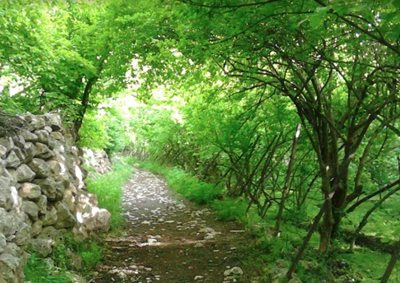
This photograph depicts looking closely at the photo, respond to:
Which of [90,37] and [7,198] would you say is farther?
[90,37]

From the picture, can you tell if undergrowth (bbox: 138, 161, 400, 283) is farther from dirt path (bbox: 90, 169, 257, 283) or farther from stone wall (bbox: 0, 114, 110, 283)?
stone wall (bbox: 0, 114, 110, 283)

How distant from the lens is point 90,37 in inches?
379

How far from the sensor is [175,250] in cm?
769

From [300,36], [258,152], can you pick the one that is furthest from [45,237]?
[258,152]

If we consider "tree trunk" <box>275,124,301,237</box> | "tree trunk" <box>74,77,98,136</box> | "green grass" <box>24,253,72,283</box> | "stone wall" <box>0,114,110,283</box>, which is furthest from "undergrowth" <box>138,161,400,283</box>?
"tree trunk" <box>74,77,98,136</box>

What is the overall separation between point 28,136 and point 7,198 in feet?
5.66

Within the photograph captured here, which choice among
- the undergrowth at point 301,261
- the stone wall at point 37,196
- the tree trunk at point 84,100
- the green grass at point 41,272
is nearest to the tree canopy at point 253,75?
the tree trunk at point 84,100

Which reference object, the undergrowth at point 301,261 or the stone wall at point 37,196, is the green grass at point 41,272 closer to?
the stone wall at point 37,196

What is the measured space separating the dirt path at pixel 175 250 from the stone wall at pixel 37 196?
2.92ft

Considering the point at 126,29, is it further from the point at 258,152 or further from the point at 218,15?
the point at 258,152

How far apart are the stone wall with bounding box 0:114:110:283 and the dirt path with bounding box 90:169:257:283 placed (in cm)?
89

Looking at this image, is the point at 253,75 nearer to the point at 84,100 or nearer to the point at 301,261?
the point at 301,261

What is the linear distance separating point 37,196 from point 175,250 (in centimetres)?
300

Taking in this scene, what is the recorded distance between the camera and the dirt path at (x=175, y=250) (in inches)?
248
